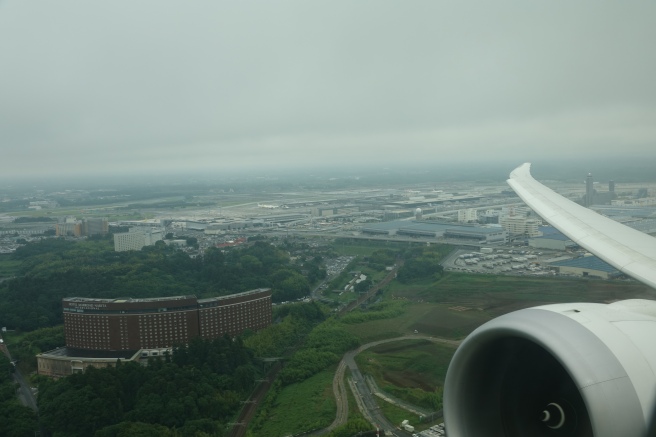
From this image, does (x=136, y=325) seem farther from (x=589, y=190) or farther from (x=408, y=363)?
(x=589, y=190)

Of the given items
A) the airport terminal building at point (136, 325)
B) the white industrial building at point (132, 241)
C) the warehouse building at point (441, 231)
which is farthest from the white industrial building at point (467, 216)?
the airport terminal building at point (136, 325)

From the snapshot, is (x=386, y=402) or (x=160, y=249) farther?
(x=160, y=249)

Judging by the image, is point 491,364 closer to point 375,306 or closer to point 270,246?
point 375,306

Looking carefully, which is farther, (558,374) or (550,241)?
(550,241)

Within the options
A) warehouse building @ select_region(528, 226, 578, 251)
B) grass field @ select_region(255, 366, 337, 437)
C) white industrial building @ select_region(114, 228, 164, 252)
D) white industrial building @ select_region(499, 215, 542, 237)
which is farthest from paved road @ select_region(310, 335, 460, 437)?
white industrial building @ select_region(114, 228, 164, 252)

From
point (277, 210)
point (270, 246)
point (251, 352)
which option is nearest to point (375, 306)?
point (251, 352)

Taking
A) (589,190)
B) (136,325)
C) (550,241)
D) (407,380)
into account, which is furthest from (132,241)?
(407,380)

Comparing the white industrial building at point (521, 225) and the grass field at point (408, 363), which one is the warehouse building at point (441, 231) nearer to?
the white industrial building at point (521, 225)
